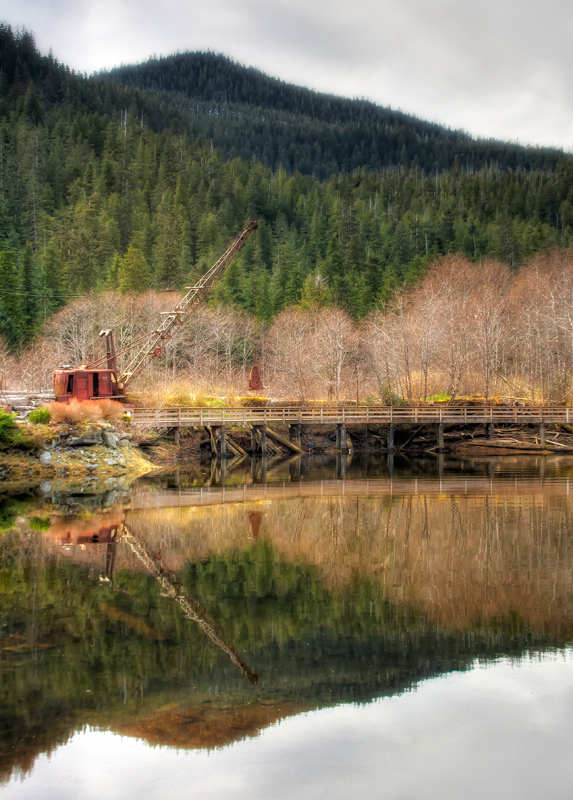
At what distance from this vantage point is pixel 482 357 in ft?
184

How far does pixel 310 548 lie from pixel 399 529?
328cm

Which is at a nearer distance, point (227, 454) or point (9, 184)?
point (227, 454)

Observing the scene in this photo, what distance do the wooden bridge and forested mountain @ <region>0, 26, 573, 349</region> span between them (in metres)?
32.1

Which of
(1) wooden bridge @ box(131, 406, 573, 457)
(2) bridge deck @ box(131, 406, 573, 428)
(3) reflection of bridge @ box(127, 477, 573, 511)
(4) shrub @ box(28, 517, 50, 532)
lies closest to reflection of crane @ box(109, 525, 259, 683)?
(4) shrub @ box(28, 517, 50, 532)

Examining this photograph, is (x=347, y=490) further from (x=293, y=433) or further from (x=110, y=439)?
(x=293, y=433)

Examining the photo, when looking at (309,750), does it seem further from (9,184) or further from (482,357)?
(9,184)

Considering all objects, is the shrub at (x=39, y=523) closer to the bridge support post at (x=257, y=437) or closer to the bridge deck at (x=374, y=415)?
the bridge deck at (x=374, y=415)

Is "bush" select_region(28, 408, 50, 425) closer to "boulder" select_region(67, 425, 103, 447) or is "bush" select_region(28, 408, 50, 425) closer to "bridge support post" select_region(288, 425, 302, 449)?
"boulder" select_region(67, 425, 103, 447)

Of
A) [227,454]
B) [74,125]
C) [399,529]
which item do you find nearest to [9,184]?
[74,125]

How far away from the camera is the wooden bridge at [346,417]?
4344 centimetres

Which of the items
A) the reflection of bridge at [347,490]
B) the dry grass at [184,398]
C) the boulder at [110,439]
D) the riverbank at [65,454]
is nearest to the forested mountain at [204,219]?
the dry grass at [184,398]

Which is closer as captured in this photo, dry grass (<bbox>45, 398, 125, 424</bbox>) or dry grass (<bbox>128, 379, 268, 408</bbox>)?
dry grass (<bbox>45, 398, 125, 424</bbox>)

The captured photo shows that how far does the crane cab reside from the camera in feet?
125

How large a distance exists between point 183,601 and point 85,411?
862 inches
